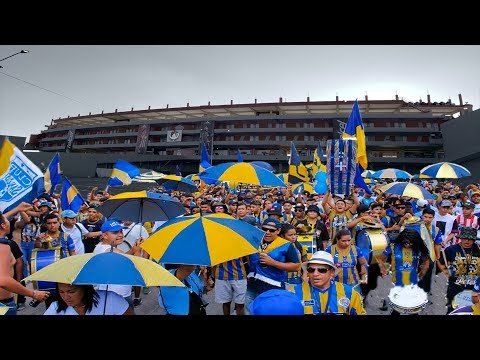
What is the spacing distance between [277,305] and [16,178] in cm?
432

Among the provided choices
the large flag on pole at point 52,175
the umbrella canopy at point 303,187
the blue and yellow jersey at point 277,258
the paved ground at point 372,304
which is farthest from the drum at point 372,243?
the large flag on pole at point 52,175

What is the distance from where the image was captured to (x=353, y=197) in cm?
719

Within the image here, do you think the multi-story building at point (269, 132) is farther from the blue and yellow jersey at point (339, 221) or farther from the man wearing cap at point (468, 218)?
the blue and yellow jersey at point (339, 221)

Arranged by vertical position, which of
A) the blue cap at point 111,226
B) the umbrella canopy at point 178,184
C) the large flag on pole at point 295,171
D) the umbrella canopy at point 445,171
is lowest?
the blue cap at point 111,226

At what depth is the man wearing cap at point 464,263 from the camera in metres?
4.49

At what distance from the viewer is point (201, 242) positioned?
10.4ft

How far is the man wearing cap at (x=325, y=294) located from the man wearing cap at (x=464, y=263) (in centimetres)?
226

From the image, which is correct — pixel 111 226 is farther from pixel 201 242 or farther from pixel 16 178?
pixel 201 242

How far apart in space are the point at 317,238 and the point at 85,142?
78969 millimetres

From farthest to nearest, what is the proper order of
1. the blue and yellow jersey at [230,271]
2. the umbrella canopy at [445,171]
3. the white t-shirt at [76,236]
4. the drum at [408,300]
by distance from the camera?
the umbrella canopy at [445,171] → the white t-shirt at [76,236] → the blue and yellow jersey at [230,271] → the drum at [408,300]

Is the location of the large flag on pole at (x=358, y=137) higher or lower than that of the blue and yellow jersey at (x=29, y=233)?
higher
